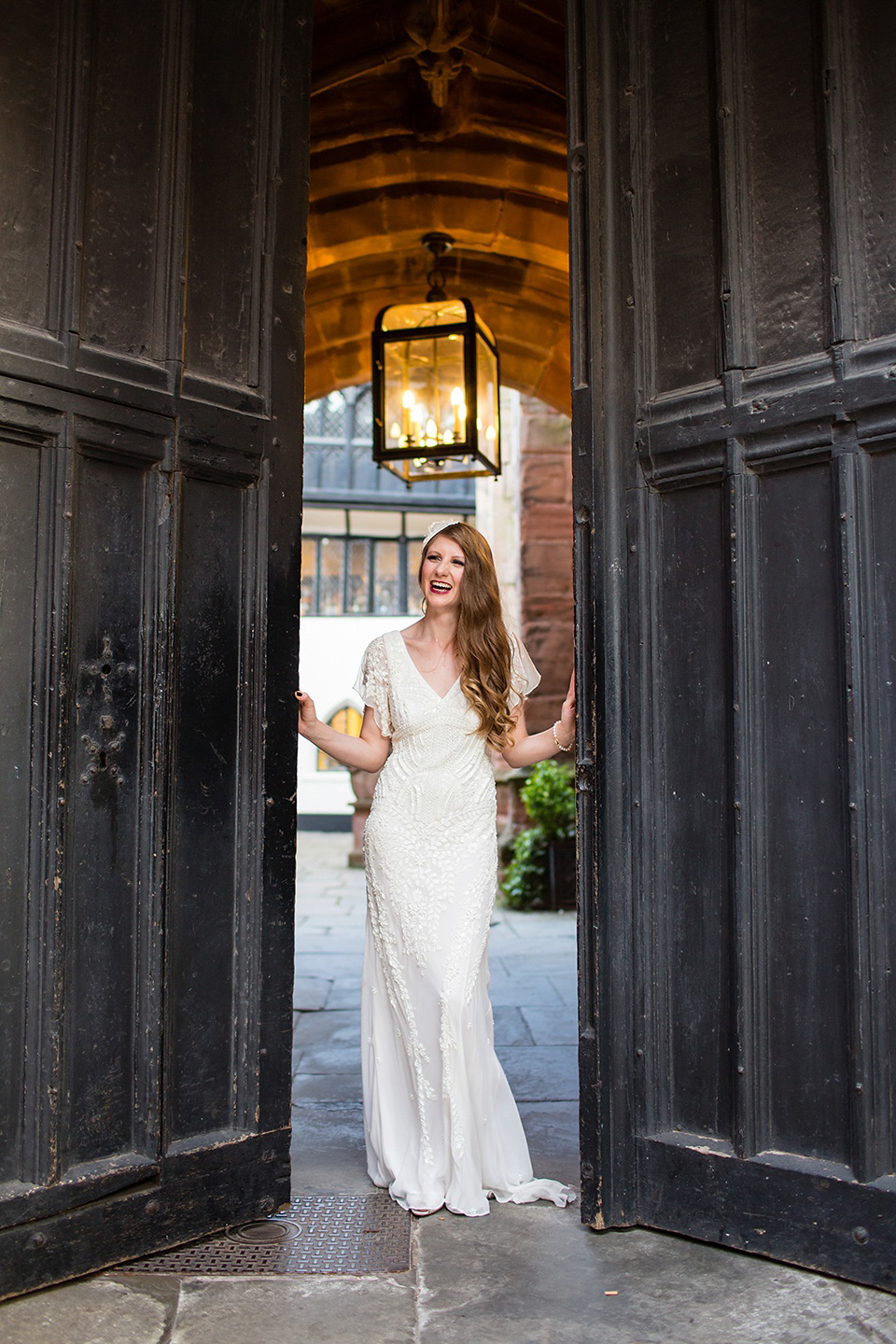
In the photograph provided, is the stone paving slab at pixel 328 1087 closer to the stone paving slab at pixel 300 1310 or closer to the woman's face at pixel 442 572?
the stone paving slab at pixel 300 1310

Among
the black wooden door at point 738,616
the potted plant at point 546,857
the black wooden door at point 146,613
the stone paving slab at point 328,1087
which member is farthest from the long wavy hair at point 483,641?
the potted plant at point 546,857

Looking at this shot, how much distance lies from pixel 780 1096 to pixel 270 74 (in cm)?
331

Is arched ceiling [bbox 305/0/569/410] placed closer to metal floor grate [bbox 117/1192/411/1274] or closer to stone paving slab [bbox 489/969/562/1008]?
stone paving slab [bbox 489/969/562/1008]

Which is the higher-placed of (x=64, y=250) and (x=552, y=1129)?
(x=64, y=250)

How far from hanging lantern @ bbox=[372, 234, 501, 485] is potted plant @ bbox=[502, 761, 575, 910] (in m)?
4.62

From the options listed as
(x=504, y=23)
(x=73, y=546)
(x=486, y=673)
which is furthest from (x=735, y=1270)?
(x=504, y=23)

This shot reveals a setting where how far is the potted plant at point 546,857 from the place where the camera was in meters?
9.56

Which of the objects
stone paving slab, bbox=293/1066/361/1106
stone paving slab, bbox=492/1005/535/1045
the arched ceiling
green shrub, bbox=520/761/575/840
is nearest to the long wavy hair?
stone paving slab, bbox=293/1066/361/1106

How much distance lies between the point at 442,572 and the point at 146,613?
1053mm

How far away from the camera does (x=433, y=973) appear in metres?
3.33

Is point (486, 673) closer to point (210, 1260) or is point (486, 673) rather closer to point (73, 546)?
point (73, 546)

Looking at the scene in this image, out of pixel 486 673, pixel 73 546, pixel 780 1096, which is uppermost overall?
pixel 73 546

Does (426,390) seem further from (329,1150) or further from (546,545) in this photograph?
(546,545)

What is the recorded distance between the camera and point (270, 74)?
131 inches
